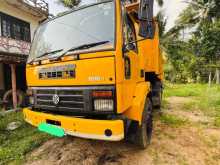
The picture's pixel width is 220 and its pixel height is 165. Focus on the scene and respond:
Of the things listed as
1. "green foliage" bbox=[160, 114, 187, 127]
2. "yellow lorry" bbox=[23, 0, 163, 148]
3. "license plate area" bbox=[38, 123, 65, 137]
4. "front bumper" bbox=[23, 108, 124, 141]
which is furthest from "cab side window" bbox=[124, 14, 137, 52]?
"green foliage" bbox=[160, 114, 187, 127]

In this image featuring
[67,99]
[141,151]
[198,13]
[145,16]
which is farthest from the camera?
[198,13]

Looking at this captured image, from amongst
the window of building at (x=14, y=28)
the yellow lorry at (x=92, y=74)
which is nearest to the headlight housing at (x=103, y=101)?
the yellow lorry at (x=92, y=74)

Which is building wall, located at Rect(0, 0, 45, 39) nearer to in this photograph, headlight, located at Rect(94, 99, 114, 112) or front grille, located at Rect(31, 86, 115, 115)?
front grille, located at Rect(31, 86, 115, 115)

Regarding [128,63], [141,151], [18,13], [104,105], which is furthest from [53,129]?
[18,13]

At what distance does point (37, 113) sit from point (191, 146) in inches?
120

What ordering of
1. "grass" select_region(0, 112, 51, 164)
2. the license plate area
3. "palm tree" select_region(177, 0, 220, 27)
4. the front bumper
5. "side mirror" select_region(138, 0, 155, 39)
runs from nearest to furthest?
1. the front bumper
2. "side mirror" select_region(138, 0, 155, 39)
3. the license plate area
4. "grass" select_region(0, 112, 51, 164)
5. "palm tree" select_region(177, 0, 220, 27)

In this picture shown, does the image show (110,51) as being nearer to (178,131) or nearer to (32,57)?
(32,57)

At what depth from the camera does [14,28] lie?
12062 mm

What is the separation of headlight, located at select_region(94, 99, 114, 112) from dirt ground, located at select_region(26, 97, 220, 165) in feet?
3.94

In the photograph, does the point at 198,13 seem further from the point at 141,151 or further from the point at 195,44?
the point at 141,151

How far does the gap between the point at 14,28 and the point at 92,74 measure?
34.5 feet

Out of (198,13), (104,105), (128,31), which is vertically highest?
(198,13)

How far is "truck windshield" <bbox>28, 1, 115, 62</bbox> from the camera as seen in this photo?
337cm

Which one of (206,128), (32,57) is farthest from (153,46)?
(32,57)
